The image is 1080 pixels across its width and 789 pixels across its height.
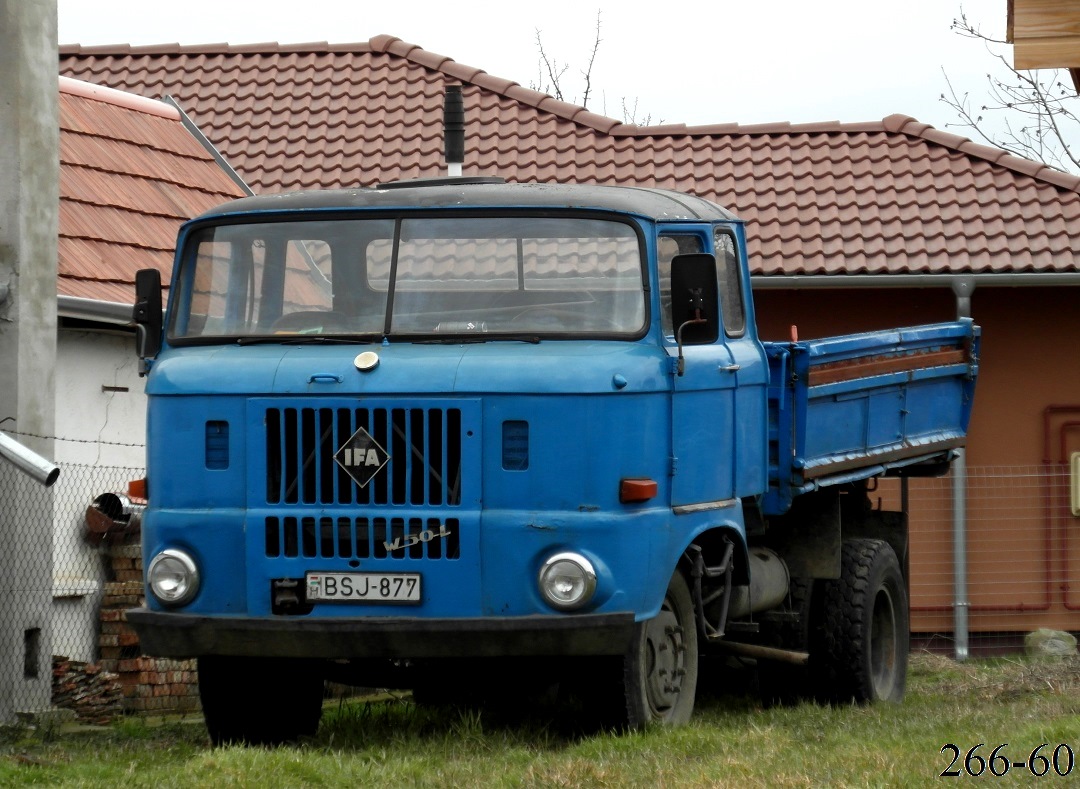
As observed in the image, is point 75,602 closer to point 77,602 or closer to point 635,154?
point 77,602

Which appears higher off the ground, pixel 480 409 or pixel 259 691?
pixel 480 409

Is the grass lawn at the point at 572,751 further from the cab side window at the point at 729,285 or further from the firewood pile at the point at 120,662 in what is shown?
the cab side window at the point at 729,285

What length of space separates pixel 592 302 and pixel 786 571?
2523 millimetres

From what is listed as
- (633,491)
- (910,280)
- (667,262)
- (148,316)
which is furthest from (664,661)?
(910,280)

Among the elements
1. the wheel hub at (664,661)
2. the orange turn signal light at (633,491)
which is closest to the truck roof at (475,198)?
the orange turn signal light at (633,491)

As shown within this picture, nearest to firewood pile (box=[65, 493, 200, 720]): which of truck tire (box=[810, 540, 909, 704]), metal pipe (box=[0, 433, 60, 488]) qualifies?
metal pipe (box=[0, 433, 60, 488])

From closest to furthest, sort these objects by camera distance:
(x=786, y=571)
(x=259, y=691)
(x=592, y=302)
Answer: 1. (x=592, y=302)
2. (x=259, y=691)
3. (x=786, y=571)

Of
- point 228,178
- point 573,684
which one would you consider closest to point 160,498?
point 573,684

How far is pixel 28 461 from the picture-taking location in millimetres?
7883

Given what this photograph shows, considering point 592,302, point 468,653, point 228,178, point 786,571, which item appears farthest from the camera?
point 228,178

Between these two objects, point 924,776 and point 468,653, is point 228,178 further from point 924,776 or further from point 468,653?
point 924,776

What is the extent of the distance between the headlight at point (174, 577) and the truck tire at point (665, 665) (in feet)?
5.84

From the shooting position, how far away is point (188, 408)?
743cm

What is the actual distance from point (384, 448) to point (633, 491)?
994 millimetres
